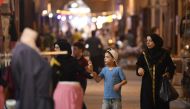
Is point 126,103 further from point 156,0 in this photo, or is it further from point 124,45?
point 124,45

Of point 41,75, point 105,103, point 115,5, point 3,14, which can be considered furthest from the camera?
point 115,5

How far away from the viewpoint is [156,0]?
29.8 m

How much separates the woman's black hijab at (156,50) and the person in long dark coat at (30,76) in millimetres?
3971

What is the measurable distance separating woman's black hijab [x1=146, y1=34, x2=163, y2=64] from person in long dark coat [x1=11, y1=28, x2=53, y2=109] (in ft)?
13.0

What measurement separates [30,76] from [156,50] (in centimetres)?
430

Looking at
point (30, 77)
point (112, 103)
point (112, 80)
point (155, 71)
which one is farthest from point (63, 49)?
point (30, 77)

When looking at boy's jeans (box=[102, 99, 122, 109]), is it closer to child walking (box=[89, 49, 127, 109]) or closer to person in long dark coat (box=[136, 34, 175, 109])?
child walking (box=[89, 49, 127, 109])

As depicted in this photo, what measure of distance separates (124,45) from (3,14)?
22818 millimetres

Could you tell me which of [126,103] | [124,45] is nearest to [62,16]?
[124,45]

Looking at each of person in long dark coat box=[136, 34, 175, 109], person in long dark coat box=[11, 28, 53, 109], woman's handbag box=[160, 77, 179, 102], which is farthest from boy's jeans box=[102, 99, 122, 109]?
person in long dark coat box=[11, 28, 53, 109]

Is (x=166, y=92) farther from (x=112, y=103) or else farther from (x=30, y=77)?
(x=30, y=77)

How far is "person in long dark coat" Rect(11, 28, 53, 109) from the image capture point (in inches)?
301

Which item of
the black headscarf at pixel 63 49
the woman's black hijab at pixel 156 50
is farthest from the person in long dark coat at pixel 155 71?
the black headscarf at pixel 63 49

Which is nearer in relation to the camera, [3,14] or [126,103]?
[3,14]
